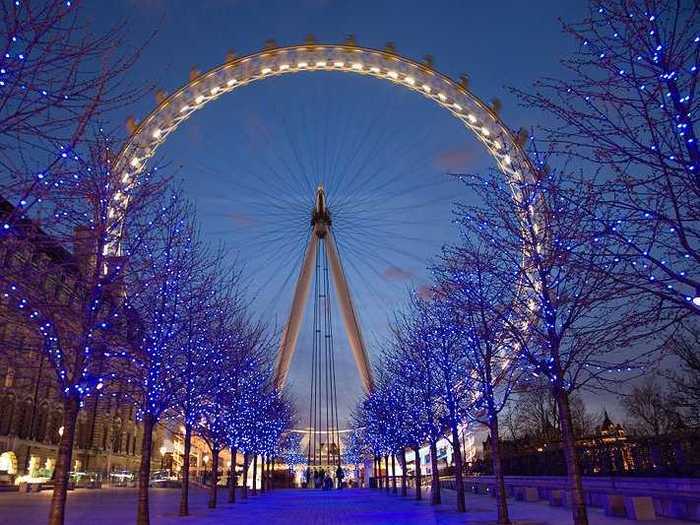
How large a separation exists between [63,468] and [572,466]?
9.25 meters

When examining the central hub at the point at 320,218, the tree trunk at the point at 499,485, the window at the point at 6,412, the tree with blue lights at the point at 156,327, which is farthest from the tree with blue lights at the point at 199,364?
the window at the point at 6,412

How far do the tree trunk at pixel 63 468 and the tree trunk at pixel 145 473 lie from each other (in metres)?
3.88

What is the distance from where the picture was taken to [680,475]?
16438 mm

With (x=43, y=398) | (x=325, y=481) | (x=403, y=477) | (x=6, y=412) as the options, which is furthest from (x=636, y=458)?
(x=43, y=398)

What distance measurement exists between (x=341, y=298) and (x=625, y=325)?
34674mm

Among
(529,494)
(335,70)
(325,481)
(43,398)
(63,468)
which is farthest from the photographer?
(325,481)

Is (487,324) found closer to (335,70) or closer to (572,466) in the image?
(572,466)

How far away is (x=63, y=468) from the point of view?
10516 millimetres

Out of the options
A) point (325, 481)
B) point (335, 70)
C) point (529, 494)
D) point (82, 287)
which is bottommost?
point (529, 494)

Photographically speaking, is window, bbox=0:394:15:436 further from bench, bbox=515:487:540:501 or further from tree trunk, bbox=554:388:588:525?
tree trunk, bbox=554:388:588:525

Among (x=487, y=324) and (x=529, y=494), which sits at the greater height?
(x=487, y=324)

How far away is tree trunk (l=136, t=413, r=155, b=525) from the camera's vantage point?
46.7ft

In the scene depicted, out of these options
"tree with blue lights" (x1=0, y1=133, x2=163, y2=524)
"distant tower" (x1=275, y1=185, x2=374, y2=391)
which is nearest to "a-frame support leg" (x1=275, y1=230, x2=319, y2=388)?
"distant tower" (x1=275, y1=185, x2=374, y2=391)

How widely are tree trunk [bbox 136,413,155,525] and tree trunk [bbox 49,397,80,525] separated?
3.88m
